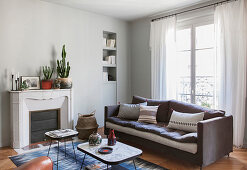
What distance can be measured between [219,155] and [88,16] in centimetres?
373

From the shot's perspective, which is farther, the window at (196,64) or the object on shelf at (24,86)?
the window at (196,64)

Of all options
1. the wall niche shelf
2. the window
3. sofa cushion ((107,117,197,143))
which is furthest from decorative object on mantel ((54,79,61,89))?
the window

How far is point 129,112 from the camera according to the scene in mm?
3955

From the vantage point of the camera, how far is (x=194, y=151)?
102 inches

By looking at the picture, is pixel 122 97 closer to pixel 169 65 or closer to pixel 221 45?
pixel 169 65

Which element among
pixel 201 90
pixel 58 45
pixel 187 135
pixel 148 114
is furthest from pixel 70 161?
pixel 201 90

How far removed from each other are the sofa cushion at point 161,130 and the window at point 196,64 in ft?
3.49

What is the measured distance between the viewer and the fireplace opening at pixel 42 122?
3.82 metres

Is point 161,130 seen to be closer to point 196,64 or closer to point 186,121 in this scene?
point 186,121

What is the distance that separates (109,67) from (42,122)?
2.18m

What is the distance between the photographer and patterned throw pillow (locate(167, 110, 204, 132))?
3.06 meters

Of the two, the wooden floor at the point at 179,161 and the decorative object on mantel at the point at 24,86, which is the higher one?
the decorative object on mantel at the point at 24,86

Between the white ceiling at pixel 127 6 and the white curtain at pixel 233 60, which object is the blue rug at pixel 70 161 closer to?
the white curtain at pixel 233 60

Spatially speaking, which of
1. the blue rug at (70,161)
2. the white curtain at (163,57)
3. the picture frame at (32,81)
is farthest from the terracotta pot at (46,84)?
the white curtain at (163,57)
